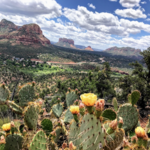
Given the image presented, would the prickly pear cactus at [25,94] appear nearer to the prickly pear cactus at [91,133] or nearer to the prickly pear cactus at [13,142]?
the prickly pear cactus at [13,142]

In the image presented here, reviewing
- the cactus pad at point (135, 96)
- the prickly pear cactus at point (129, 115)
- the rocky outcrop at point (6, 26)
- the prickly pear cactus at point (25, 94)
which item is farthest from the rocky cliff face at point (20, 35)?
the cactus pad at point (135, 96)

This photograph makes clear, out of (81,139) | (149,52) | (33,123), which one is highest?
(149,52)

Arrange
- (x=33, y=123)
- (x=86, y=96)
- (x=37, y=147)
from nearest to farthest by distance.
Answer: (x=86, y=96) → (x=37, y=147) → (x=33, y=123)

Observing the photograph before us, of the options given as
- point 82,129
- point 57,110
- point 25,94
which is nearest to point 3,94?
point 25,94

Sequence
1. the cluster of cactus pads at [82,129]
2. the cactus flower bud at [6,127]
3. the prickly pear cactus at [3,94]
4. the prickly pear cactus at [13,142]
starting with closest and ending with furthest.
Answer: the cluster of cactus pads at [82,129] < the cactus flower bud at [6,127] < the prickly pear cactus at [13,142] < the prickly pear cactus at [3,94]

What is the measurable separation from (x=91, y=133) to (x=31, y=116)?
1.59 meters

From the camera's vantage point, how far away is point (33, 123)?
239cm

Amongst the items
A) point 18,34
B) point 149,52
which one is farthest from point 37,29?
point 149,52

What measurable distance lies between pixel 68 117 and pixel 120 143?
6.82 feet

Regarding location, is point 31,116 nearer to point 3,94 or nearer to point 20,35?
point 3,94

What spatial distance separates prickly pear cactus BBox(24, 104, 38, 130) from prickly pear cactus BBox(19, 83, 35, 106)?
91cm

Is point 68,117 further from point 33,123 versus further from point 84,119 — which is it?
point 84,119

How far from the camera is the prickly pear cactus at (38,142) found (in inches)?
66.0

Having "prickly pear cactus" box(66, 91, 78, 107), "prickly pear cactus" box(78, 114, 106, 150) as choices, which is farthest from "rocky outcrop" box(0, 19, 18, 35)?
"prickly pear cactus" box(78, 114, 106, 150)
